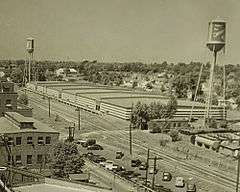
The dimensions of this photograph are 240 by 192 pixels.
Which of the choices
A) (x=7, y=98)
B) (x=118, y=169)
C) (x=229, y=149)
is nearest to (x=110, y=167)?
(x=118, y=169)

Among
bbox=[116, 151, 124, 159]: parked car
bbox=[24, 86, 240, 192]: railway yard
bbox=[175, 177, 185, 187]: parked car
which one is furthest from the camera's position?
bbox=[116, 151, 124, 159]: parked car

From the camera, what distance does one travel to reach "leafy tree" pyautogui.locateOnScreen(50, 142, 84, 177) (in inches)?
982

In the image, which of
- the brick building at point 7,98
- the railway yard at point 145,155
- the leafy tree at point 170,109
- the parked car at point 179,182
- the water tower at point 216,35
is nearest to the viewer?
the parked car at point 179,182

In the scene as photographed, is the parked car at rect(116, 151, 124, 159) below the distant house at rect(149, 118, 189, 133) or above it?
below

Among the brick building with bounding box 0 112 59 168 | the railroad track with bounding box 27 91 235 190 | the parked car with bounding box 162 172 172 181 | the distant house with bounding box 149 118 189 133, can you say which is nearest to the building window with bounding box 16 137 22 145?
the brick building with bounding box 0 112 59 168

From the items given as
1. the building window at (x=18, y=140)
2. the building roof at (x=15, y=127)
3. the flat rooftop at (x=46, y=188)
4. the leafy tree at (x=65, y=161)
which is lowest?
the leafy tree at (x=65, y=161)

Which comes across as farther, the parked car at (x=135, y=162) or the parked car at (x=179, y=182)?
the parked car at (x=135, y=162)

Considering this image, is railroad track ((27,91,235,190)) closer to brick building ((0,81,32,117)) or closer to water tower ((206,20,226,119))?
brick building ((0,81,32,117))

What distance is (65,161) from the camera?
25.3 meters

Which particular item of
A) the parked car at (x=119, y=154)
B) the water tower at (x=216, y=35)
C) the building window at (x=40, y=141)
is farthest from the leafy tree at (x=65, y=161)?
the water tower at (x=216, y=35)

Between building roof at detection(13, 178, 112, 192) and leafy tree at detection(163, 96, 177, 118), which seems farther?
leafy tree at detection(163, 96, 177, 118)

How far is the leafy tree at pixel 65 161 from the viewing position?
24953 millimetres

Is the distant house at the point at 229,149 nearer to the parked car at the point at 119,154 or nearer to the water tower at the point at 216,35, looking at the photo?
the parked car at the point at 119,154

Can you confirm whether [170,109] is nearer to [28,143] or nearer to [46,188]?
[28,143]
